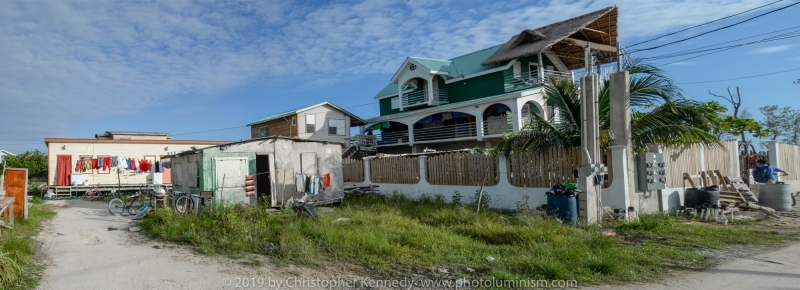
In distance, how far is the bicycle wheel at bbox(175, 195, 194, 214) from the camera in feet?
44.7

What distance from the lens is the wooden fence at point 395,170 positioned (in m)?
17.8

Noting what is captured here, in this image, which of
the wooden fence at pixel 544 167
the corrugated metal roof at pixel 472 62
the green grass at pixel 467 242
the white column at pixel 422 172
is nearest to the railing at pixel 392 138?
the corrugated metal roof at pixel 472 62

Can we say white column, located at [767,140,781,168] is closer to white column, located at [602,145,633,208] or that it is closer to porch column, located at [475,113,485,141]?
white column, located at [602,145,633,208]

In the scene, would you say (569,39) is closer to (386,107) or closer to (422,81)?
(422,81)

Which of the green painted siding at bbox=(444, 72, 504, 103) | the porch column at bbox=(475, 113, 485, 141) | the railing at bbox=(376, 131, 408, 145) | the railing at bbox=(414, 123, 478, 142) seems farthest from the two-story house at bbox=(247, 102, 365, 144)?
the porch column at bbox=(475, 113, 485, 141)

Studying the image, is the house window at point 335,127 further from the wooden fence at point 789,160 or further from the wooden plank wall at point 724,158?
the wooden fence at point 789,160

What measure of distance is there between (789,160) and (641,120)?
41.1ft

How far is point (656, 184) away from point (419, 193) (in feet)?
26.9

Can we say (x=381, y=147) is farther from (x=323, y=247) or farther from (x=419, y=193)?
(x=323, y=247)

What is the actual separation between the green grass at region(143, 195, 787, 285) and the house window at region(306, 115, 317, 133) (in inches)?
944

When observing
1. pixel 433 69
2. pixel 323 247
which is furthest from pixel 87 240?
pixel 433 69

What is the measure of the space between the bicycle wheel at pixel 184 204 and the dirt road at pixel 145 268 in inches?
156

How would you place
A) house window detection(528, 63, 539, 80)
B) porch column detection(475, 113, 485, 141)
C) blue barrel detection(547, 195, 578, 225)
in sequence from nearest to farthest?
blue barrel detection(547, 195, 578, 225)
porch column detection(475, 113, 485, 141)
house window detection(528, 63, 539, 80)

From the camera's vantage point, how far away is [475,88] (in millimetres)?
31391
